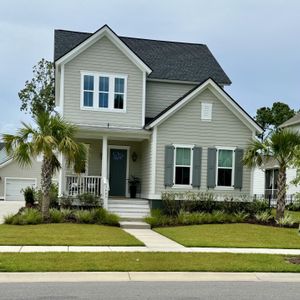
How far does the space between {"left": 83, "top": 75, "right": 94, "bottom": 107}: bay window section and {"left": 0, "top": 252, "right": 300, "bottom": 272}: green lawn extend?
38.0 feet

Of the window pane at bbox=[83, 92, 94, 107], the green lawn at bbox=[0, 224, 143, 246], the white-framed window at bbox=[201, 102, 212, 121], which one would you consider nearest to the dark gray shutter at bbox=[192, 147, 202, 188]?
the white-framed window at bbox=[201, 102, 212, 121]

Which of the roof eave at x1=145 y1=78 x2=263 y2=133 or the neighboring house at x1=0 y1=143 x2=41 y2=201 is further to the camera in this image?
the neighboring house at x1=0 y1=143 x2=41 y2=201

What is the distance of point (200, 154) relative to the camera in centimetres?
2197

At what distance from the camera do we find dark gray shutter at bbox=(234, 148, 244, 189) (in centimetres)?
2223

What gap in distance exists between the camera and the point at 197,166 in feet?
71.8

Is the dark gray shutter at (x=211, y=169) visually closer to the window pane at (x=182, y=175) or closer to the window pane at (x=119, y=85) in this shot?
the window pane at (x=182, y=175)

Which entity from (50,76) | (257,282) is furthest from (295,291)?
(50,76)

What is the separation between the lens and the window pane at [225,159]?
22250 mm

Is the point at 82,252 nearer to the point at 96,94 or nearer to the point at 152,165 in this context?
the point at 152,165

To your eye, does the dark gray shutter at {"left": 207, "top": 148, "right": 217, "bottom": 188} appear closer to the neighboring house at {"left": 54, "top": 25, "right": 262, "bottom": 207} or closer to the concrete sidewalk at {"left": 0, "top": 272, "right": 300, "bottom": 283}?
the neighboring house at {"left": 54, "top": 25, "right": 262, "bottom": 207}

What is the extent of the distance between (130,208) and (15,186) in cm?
2531

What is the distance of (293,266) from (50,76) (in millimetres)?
45607

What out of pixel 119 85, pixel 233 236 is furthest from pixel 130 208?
pixel 233 236

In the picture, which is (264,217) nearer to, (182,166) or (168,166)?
(182,166)
